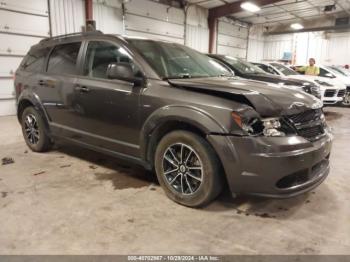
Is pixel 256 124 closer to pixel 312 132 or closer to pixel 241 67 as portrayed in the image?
pixel 312 132

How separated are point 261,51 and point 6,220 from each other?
17246 millimetres

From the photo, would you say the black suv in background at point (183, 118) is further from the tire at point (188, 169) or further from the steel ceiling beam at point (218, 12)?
the steel ceiling beam at point (218, 12)

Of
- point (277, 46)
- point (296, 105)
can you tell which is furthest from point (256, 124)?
point (277, 46)

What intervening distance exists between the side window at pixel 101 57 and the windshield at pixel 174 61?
6.5 inches

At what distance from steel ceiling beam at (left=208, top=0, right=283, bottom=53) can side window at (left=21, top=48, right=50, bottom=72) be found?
949 cm

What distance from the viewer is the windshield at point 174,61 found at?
2.84 metres

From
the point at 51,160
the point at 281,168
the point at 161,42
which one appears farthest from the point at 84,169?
the point at 281,168

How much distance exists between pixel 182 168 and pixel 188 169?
0.06 metres

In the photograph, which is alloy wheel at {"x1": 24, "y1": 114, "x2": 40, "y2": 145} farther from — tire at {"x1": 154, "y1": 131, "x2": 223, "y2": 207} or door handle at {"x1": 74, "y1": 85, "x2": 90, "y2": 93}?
tire at {"x1": 154, "y1": 131, "x2": 223, "y2": 207}

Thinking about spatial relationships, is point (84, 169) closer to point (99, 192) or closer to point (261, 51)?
point (99, 192)

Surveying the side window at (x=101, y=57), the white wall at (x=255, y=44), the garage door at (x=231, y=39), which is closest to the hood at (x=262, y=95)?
the side window at (x=101, y=57)

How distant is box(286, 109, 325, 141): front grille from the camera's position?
91.6 inches

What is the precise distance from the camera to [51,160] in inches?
152

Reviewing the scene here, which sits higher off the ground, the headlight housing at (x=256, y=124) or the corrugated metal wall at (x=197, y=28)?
the corrugated metal wall at (x=197, y=28)
